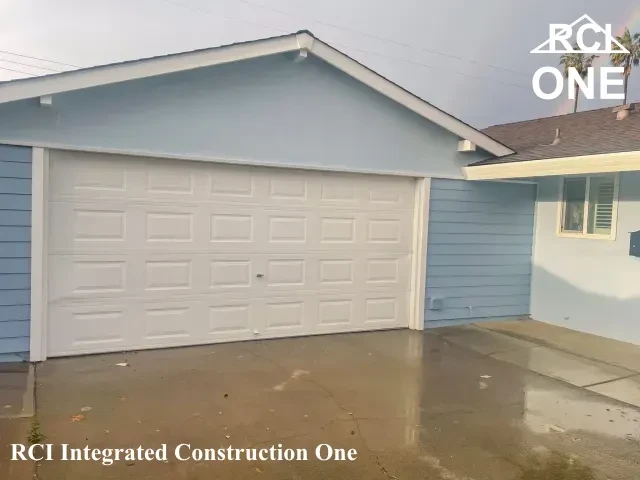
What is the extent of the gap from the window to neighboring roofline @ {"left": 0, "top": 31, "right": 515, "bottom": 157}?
65.0 inches

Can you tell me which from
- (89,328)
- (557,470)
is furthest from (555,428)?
(89,328)

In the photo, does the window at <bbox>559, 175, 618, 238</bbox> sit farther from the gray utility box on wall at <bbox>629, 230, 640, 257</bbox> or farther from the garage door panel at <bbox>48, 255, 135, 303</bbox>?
the garage door panel at <bbox>48, 255, 135, 303</bbox>

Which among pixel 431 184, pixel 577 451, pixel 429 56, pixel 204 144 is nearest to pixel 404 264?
pixel 431 184

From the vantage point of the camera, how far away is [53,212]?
19.0ft

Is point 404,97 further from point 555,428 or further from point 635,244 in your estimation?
point 555,428

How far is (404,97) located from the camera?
7395mm

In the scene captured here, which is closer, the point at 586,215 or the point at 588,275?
the point at 588,275

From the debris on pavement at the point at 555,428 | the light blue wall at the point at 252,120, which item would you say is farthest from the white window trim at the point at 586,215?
the debris on pavement at the point at 555,428

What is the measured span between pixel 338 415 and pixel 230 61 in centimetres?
424

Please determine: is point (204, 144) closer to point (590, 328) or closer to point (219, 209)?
point (219, 209)

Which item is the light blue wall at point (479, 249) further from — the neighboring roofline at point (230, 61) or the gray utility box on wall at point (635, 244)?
the gray utility box on wall at point (635, 244)

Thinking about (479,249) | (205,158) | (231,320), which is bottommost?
(231,320)

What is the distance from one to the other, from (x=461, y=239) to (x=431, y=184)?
3.53 feet

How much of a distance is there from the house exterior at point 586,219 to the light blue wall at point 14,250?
6.24 meters
